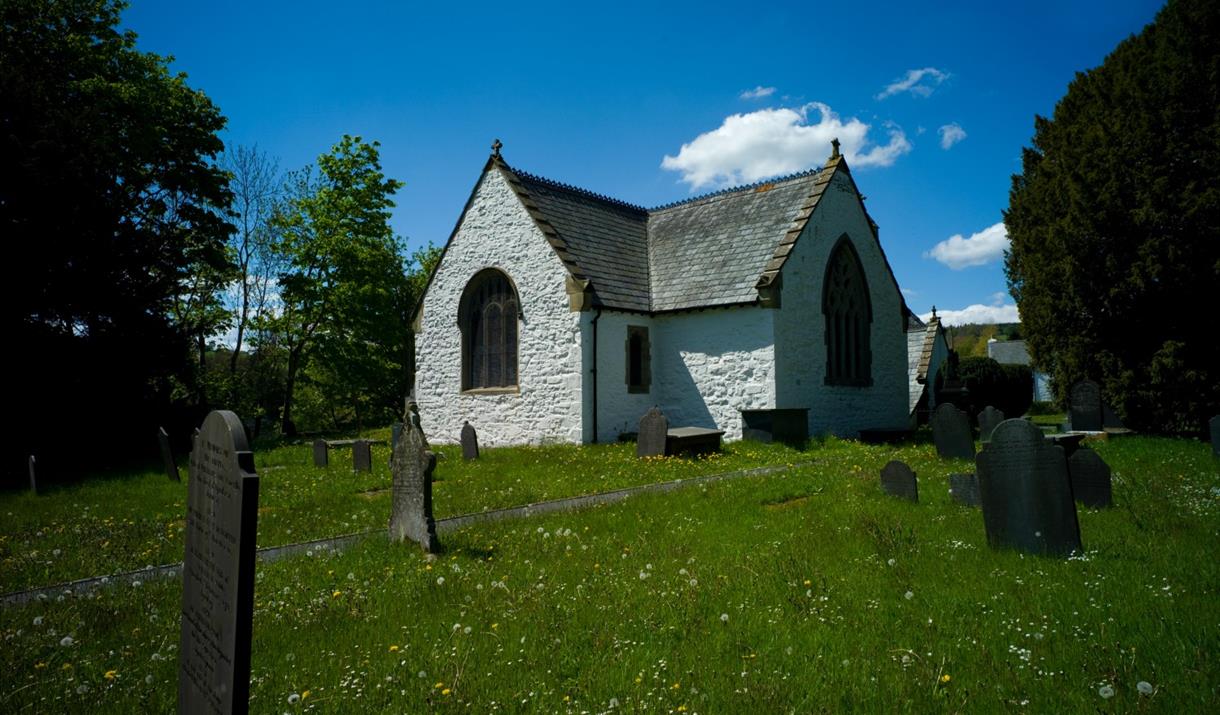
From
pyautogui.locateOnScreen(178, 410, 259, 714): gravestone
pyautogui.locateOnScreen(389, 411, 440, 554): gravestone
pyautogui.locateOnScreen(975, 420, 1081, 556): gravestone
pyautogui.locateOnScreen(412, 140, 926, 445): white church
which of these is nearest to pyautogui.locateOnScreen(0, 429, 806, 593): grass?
pyautogui.locateOnScreen(389, 411, 440, 554): gravestone

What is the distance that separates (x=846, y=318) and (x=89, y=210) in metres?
21.9

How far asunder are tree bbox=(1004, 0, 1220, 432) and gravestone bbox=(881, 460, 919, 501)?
459 inches

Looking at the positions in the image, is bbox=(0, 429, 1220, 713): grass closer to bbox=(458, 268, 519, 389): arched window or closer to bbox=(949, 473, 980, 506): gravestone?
bbox=(949, 473, 980, 506): gravestone

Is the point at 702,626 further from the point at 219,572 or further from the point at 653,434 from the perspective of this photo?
the point at 653,434

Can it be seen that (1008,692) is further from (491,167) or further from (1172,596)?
(491,167)

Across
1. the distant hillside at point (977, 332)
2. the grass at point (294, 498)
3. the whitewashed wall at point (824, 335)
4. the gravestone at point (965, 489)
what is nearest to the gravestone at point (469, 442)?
the grass at point (294, 498)

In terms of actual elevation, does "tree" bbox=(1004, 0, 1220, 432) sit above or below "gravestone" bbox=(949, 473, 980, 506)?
above

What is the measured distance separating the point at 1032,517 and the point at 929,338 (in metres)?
29.3

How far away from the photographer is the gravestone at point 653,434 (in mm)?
15547

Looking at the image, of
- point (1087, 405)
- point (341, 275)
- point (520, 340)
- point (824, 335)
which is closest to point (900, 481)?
point (1087, 405)

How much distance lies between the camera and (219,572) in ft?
10.5

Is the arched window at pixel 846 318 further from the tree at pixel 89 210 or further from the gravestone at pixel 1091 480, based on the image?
the tree at pixel 89 210

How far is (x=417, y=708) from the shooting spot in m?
3.94

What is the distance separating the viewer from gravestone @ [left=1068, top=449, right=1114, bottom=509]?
27.4 feet
